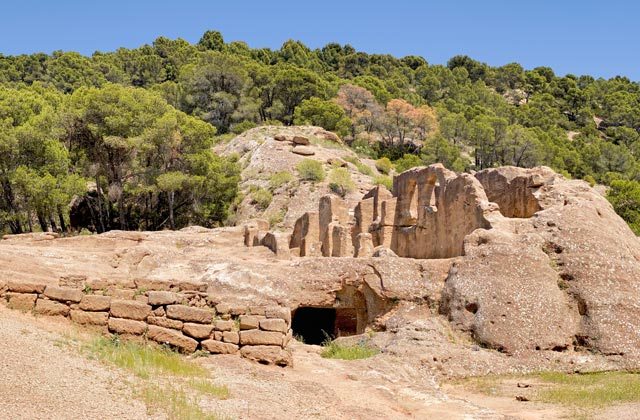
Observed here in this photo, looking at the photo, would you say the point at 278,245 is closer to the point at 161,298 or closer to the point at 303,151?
the point at 161,298

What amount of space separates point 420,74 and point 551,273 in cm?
8299

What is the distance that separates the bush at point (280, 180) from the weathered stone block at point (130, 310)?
32936 mm

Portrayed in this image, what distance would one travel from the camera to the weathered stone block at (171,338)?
12.2m

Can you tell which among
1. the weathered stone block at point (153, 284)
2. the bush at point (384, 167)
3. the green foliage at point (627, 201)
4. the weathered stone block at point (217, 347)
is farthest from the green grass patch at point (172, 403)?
the bush at point (384, 167)

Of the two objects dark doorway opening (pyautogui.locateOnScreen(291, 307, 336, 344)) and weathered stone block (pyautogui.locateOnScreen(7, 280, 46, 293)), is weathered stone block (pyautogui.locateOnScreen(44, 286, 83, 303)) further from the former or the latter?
dark doorway opening (pyautogui.locateOnScreen(291, 307, 336, 344))

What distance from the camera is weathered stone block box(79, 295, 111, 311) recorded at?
12188mm

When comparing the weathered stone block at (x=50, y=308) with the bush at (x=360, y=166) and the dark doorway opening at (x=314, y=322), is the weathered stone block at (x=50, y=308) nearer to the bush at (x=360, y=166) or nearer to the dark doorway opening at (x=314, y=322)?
the dark doorway opening at (x=314, y=322)

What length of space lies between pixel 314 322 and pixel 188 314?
11.0m

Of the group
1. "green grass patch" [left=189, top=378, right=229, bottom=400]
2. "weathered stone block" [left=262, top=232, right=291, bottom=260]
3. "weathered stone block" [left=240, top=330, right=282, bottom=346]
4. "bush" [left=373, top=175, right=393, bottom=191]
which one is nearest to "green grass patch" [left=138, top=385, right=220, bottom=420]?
"green grass patch" [left=189, top=378, right=229, bottom=400]

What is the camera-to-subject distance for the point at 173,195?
4216 centimetres

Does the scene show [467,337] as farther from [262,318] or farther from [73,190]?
[73,190]

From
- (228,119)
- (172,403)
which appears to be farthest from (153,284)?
(228,119)

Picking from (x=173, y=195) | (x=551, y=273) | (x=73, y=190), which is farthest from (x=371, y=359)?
(x=173, y=195)

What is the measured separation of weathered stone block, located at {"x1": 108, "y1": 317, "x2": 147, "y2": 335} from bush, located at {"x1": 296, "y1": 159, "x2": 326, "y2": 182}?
32717 mm
